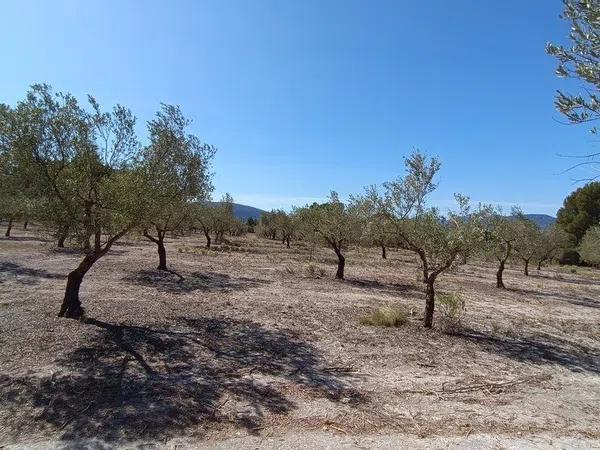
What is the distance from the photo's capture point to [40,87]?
10.1m

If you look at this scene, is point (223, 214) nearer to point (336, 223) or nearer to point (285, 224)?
point (285, 224)

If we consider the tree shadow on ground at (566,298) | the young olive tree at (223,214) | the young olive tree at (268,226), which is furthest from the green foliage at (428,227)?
the young olive tree at (268,226)

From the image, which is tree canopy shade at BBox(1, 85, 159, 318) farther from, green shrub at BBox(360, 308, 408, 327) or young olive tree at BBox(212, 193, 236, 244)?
young olive tree at BBox(212, 193, 236, 244)

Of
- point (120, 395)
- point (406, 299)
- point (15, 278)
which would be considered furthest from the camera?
point (406, 299)

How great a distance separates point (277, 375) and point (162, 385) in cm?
229

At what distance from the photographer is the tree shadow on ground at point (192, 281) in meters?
19.2

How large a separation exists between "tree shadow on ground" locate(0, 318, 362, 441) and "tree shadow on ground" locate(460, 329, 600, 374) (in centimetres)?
553

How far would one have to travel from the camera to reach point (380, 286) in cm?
2442

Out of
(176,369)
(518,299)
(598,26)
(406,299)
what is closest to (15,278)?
(176,369)

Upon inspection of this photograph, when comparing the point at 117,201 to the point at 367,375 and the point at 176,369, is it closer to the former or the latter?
the point at 176,369

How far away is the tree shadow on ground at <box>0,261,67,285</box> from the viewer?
18.5 metres

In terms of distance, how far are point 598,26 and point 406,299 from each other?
16.4 metres

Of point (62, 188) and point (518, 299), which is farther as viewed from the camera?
point (518, 299)

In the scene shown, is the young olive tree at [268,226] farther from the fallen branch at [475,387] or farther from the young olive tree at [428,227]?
the fallen branch at [475,387]
